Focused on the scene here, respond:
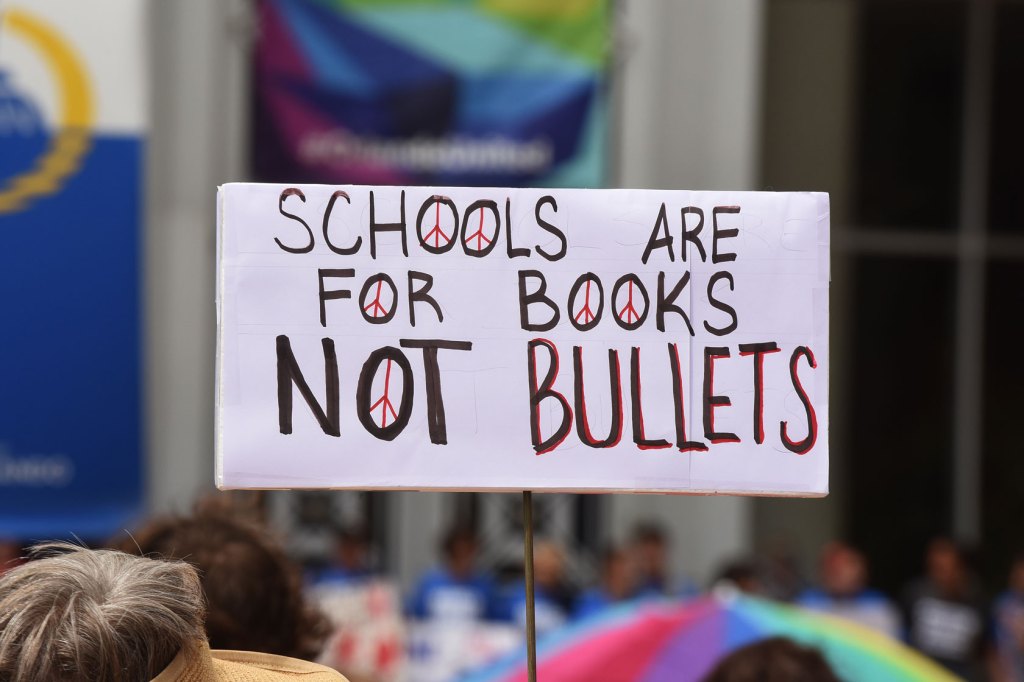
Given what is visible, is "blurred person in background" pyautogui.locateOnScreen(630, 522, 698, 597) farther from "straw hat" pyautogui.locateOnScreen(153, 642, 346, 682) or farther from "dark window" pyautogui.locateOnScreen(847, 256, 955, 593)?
"straw hat" pyautogui.locateOnScreen(153, 642, 346, 682)

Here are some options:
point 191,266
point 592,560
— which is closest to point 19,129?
point 191,266

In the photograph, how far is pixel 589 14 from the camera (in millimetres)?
7992

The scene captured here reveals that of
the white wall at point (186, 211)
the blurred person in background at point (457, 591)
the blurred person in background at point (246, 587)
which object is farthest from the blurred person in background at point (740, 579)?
the blurred person in background at point (246, 587)

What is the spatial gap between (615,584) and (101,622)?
5.78 m

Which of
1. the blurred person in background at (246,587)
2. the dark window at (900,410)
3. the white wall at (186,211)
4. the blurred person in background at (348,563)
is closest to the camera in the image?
the blurred person in background at (246,587)

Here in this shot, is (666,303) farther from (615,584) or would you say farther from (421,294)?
(615,584)

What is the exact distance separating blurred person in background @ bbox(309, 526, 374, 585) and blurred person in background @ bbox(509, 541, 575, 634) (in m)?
0.89

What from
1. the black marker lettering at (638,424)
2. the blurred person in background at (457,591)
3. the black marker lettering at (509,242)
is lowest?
the blurred person in background at (457,591)

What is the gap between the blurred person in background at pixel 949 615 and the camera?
6.93 m

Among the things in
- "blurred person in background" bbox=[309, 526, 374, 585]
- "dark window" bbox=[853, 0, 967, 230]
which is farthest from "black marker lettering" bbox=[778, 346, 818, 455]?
"dark window" bbox=[853, 0, 967, 230]

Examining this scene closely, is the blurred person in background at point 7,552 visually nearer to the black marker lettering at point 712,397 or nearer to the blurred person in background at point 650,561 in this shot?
the blurred person in background at point 650,561

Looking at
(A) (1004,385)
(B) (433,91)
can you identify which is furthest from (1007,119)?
(B) (433,91)

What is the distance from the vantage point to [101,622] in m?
1.25

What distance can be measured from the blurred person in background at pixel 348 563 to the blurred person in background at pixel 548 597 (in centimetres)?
89
